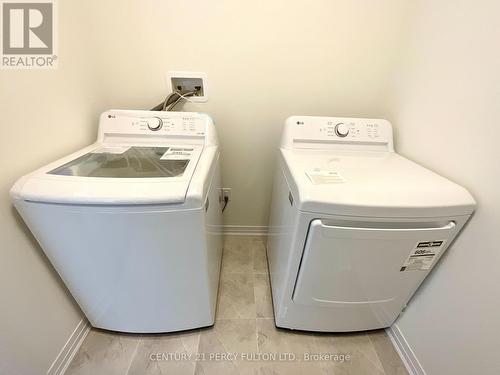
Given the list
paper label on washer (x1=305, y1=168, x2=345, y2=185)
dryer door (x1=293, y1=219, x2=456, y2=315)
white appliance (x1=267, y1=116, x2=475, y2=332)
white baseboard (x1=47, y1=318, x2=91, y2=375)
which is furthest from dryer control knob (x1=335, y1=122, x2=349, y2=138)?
white baseboard (x1=47, y1=318, x2=91, y2=375)

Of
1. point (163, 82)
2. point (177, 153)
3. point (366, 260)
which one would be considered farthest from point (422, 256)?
point (163, 82)

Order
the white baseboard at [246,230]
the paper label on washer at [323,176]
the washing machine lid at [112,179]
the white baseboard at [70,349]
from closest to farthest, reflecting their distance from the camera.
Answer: the washing machine lid at [112,179] → the paper label on washer at [323,176] → the white baseboard at [70,349] → the white baseboard at [246,230]

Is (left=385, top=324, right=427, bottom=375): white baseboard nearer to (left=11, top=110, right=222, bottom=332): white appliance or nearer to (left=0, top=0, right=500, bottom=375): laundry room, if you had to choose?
(left=0, top=0, right=500, bottom=375): laundry room

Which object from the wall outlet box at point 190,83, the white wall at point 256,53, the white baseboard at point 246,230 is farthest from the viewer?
the white baseboard at point 246,230

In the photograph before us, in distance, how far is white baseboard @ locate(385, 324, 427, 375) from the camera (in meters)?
0.98

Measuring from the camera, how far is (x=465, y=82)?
2.66 feet

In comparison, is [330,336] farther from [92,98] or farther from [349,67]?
[92,98]

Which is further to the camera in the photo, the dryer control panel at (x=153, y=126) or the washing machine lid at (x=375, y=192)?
the dryer control panel at (x=153, y=126)

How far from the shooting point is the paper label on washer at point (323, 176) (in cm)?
76

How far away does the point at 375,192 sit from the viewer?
2.33ft

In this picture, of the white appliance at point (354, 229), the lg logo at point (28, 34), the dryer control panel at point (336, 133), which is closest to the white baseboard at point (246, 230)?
the white appliance at point (354, 229)

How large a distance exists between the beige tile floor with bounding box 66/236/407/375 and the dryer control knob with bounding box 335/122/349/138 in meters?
1.07

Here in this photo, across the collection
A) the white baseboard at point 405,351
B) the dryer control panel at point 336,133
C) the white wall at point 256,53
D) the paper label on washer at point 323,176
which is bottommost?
the white baseboard at point 405,351

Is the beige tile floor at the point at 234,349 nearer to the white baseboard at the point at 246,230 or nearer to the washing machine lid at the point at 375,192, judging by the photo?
the white baseboard at the point at 246,230
